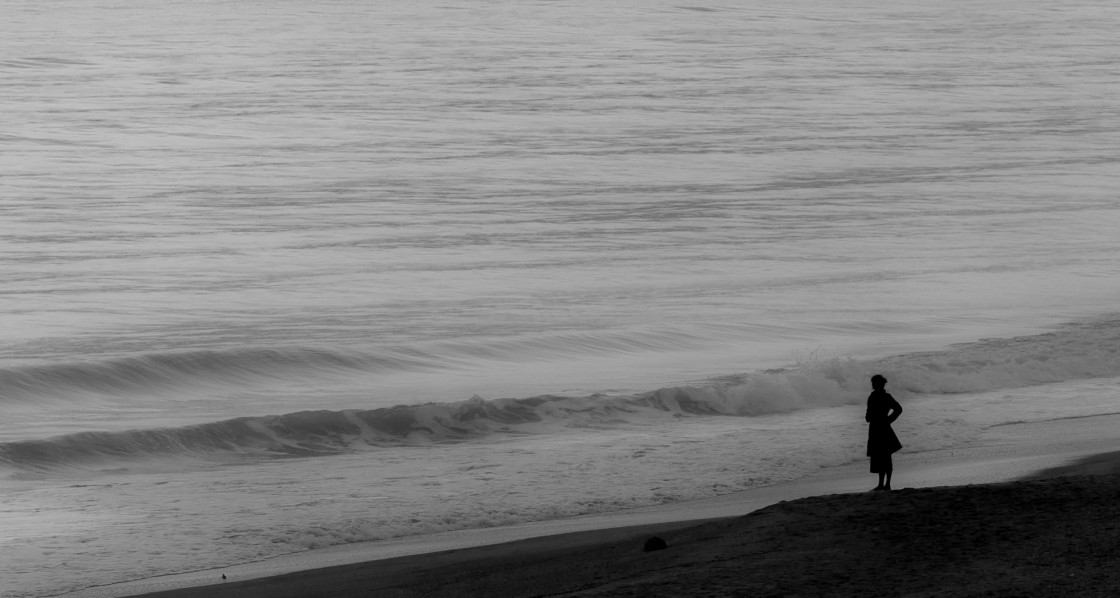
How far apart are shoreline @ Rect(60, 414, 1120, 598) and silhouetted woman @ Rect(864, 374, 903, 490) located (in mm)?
997

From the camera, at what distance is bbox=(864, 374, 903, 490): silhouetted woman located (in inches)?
456

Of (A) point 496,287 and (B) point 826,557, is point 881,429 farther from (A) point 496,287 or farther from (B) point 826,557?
(A) point 496,287

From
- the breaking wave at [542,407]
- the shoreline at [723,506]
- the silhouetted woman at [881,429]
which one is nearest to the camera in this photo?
the shoreline at [723,506]

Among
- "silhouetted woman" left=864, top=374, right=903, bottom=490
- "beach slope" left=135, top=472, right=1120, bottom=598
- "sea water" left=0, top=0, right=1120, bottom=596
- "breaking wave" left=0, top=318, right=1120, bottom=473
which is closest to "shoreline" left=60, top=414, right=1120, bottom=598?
"beach slope" left=135, top=472, right=1120, bottom=598

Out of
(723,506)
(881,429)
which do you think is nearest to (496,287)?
(723,506)

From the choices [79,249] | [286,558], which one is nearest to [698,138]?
[79,249]

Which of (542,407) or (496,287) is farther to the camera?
(496,287)

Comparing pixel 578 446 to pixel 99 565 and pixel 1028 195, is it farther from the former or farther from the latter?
pixel 1028 195

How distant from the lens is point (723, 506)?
12.9 m

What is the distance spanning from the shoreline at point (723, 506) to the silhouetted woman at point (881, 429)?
3.27 feet

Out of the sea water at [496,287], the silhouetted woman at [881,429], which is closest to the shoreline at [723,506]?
the sea water at [496,287]

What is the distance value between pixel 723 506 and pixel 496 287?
44.5ft

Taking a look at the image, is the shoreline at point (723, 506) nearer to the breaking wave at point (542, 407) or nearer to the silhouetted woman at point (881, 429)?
the silhouetted woman at point (881, 429)

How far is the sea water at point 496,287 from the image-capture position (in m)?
14.7
